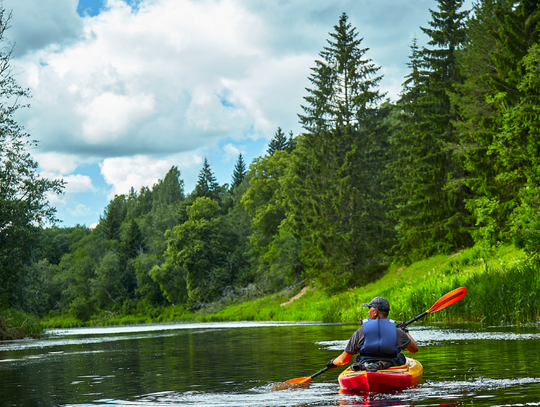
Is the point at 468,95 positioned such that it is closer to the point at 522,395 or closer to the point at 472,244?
the point at 472,244

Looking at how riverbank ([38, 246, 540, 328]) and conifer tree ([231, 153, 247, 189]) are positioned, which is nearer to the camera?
riverbank ([38, 246, 540, 328])

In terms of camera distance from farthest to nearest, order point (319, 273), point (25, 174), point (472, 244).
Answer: point (319, 273), point (472, 244), point (25, 174)

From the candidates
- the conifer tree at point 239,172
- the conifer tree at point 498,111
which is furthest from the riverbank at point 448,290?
the conifer tree at point 239,172

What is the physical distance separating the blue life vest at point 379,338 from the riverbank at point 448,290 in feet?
36.4

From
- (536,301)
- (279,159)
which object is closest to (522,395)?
(536,301)

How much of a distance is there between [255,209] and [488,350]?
206ft

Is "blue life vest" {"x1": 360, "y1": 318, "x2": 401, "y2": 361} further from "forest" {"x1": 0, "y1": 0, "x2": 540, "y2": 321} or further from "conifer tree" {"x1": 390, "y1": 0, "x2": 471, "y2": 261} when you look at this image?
"conifer tree" {"x1": 390, "y1": 0, "x2": 471, "y2": 261}

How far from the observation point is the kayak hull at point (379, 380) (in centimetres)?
793

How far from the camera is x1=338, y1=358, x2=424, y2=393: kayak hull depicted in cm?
793

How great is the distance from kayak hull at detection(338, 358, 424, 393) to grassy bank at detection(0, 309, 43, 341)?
25.8m

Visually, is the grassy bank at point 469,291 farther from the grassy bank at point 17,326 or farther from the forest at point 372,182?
the grassy bank at point 17,326

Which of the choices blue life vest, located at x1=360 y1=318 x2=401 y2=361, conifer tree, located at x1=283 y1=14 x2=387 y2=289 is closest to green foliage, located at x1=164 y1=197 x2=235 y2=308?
conifer tree, located at x1=283 y1=14 x2=387 y2=289

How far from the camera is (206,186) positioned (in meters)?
87.6

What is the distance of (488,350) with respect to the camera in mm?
12312
